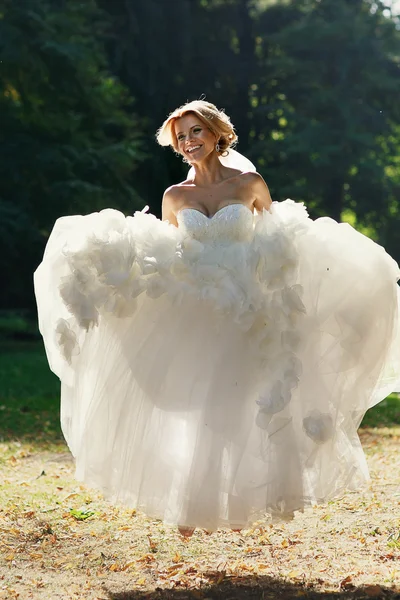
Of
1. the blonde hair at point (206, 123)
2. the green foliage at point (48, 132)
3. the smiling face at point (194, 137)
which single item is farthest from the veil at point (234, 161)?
the green foliage at point (48, 132)

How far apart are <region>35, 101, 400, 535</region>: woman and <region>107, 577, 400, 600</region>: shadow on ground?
333 mm

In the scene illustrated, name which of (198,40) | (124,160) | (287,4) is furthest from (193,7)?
(124,160)

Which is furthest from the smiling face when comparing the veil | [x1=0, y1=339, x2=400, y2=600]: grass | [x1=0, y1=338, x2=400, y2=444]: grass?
[x1=0, y1=338, x2=400, y2=444]: grass

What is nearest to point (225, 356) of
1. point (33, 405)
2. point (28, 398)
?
point (33, 405)

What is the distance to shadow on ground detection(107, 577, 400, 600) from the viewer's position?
4.46m

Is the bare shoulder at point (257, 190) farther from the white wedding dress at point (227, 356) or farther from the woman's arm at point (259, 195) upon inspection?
the white wedding dress at point (227, 356)

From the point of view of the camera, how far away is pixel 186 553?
5.49 m

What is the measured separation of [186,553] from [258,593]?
3.23ft

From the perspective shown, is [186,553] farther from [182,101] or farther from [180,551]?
[182,101]

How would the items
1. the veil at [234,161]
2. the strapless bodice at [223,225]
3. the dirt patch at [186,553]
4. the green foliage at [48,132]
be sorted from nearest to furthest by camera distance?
the dirt patch at [186,553] < the strapless bodice at [223,225] < the veil at [234,161] < the green foliage at [48,132]

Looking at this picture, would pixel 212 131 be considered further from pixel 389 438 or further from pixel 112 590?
pixel 389 438

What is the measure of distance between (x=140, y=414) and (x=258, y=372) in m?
0.71

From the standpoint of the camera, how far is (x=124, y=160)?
74.0 feet

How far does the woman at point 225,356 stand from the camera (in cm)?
471
